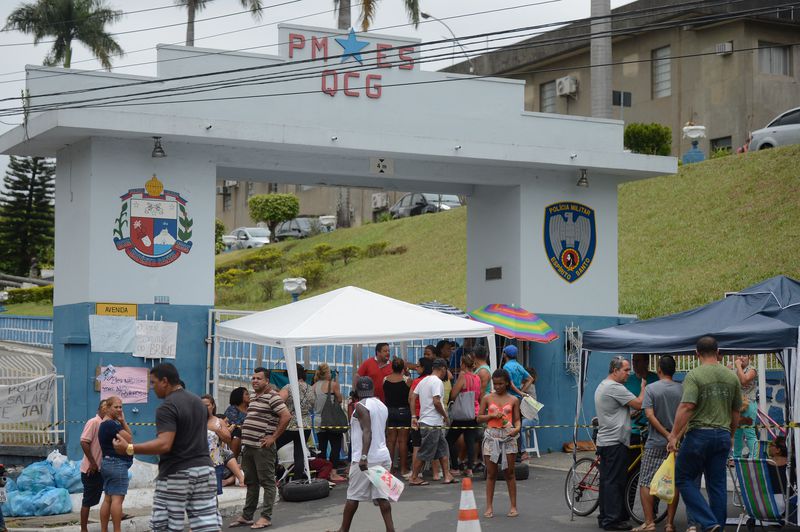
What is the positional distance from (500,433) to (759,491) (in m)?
→ 2.87

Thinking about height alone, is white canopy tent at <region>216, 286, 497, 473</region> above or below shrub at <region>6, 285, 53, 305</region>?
below

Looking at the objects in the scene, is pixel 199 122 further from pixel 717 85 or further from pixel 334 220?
pixel 334 220

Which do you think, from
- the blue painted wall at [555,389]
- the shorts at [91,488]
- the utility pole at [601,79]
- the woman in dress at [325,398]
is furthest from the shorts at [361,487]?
the utility pole at [601,79]

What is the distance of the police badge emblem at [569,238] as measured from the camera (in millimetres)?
18109

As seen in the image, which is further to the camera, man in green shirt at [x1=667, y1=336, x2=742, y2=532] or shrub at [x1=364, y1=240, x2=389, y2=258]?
shrub at [x1=364, y1=240, x2=389, y2=258]

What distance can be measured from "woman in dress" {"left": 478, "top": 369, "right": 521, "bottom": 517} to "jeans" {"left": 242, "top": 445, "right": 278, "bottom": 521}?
7.96ft

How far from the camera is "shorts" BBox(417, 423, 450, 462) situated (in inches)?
560

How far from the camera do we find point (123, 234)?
49.8ft

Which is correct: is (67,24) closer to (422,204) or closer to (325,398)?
(422,204)

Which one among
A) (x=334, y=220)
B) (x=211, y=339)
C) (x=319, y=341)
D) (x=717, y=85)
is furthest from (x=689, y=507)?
(x=334, y=220)

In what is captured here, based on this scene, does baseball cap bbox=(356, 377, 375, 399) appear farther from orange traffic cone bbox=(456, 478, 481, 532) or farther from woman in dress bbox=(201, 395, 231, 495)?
orange traffic cone bbox=(456, 478, 481, 532)

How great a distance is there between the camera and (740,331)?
1057 centimetres

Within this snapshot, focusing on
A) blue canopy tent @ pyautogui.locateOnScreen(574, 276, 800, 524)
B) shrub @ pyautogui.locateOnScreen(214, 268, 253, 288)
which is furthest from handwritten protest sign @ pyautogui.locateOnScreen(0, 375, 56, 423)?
shrub @ pyautogui.locateOnScreen(214, 268, 253, 288)

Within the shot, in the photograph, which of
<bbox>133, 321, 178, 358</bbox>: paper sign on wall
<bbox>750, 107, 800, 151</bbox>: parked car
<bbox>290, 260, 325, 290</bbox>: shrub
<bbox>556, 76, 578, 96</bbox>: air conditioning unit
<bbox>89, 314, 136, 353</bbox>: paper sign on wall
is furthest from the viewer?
<bbox>556, 76, 578, 96</bbox>: air conditioning unit
